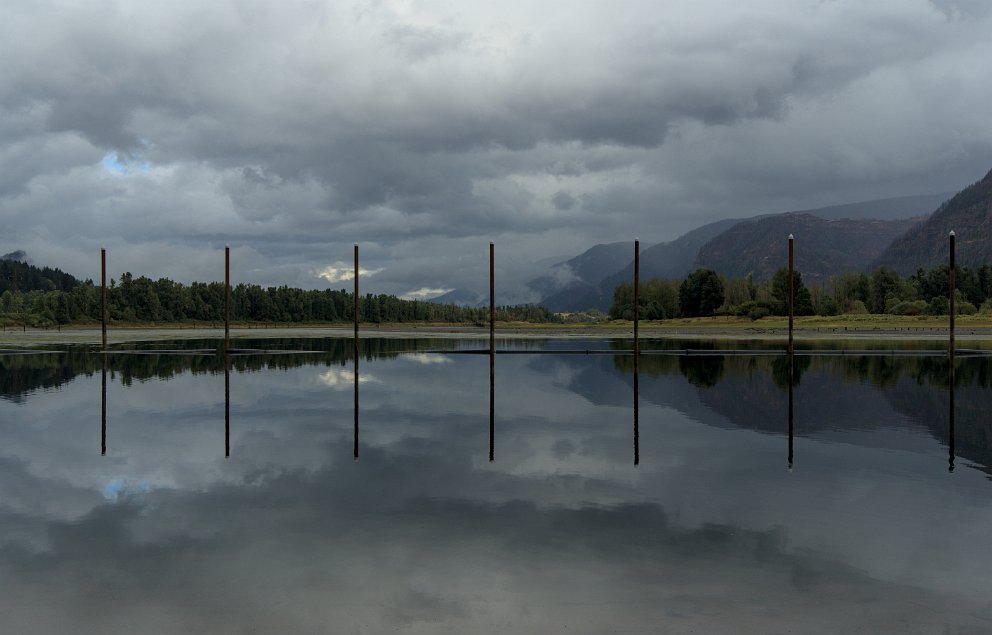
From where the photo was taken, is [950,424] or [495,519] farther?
[950,424]

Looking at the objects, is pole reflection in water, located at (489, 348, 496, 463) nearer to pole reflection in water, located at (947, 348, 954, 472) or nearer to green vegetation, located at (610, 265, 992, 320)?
pole reflection in water, located at (947, 348, 954, 472)

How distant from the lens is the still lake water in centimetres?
897

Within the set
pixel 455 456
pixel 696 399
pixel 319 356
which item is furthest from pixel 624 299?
pixel 455 456

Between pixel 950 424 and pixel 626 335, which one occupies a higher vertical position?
pixel 626 335

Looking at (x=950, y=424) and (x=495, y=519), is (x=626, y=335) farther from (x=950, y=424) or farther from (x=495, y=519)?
(x=495, y=519)

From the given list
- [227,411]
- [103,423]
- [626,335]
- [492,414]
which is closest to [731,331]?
[626,335]

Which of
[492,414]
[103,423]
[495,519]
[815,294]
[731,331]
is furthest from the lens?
[815,294]

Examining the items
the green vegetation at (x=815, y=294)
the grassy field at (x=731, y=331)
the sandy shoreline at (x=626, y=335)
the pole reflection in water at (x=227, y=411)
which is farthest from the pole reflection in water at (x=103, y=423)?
the green vegetation at (x=815, y=294)

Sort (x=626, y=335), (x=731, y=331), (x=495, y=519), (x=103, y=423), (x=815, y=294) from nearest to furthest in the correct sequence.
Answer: (x=495, y=519)
(x=103, y=423)
(x=626, y=335)
(x=731, y=331)
(x=815, y=294)

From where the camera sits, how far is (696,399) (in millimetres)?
29500

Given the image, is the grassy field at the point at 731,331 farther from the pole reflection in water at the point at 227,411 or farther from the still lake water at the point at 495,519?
the still lake water at the point at 495,519

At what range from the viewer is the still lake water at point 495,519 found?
8.97 m

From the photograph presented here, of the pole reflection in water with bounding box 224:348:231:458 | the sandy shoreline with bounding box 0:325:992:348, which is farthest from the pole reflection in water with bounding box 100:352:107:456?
the sandy shoreline with bounding box 0:325:992:348

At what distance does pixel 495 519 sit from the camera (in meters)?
12.5
